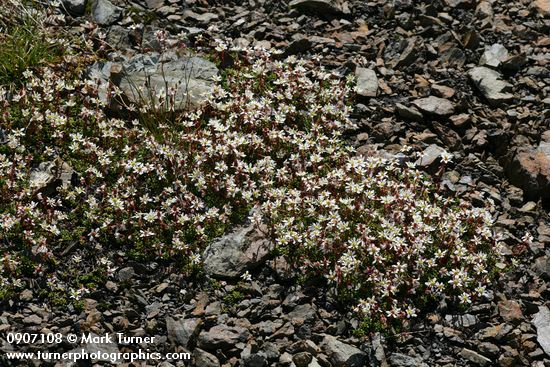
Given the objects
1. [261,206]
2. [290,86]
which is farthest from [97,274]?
[290,86]

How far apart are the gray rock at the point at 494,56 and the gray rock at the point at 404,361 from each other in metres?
5.93

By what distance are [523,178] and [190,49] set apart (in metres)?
6.01

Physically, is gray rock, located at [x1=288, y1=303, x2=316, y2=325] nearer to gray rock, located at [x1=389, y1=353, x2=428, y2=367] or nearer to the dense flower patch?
the dense flower patch

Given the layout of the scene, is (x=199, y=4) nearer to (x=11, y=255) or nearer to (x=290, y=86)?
(x=290, y=86)

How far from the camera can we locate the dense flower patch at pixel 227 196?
7648mm

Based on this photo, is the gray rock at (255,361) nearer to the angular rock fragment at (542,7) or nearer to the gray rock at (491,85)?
the gray rock at (491,85)

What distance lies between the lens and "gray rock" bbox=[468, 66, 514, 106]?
1015cm

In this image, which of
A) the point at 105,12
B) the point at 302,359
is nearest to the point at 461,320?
the point at 302,359

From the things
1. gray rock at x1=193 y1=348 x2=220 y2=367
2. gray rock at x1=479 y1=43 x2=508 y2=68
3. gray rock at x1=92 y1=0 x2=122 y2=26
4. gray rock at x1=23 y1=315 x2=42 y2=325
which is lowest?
gray rock at x1=193 y1=348 x2=220 y2=367

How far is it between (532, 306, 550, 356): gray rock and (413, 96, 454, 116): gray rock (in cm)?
362

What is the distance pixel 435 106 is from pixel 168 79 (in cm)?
442

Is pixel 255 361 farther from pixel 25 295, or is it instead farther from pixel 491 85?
pixel 491 85

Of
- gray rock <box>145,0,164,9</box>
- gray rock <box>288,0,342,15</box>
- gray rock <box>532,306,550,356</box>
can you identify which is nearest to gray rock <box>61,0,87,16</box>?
gray rock <box>145,0,164,9</box>

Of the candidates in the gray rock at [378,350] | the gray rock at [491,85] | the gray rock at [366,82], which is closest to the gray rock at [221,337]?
the gray rock at [378,350]
